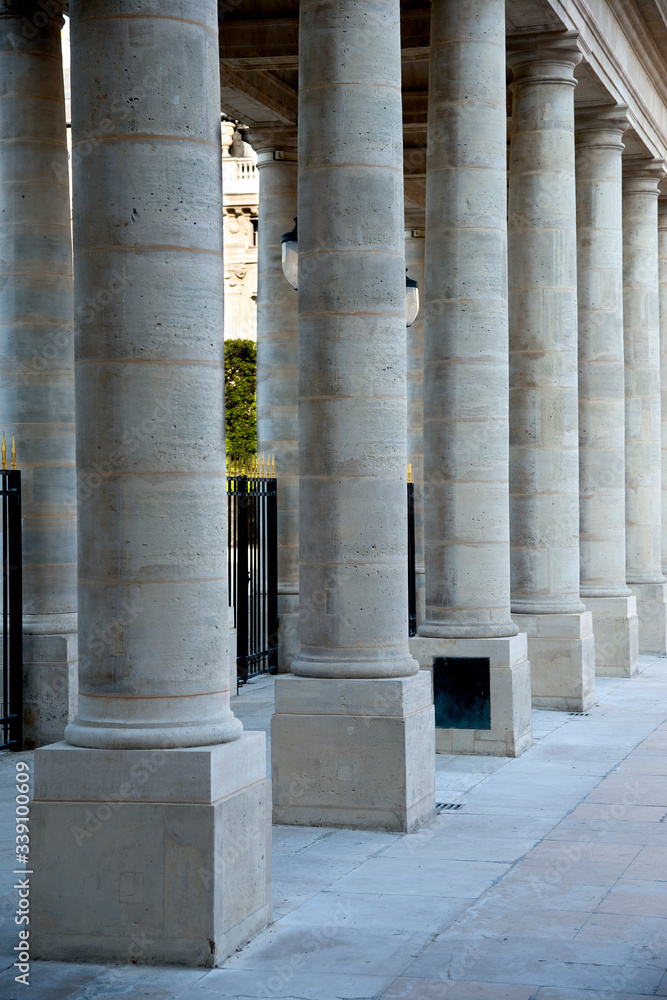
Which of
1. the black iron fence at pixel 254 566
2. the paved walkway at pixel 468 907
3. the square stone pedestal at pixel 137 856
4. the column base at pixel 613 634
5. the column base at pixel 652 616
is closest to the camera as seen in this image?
the paved walkway at pixel 468 907

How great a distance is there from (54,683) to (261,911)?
8076 millimetres

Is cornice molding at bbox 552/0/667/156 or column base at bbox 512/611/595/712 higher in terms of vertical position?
cornice molding at bbox 552/0/667/156

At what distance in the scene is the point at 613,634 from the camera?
2584 cm

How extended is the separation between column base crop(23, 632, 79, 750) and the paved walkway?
34.0 inches

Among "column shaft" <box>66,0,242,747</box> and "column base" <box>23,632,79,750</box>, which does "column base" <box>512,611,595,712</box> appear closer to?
"column base" <box>23,632,79,750</box>

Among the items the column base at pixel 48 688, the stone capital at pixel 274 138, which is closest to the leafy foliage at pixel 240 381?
the stone capital at pixel 274 138

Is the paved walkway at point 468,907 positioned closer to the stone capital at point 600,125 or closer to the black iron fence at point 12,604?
the black iron fence at point 12,604

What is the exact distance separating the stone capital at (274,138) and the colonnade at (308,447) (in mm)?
6256

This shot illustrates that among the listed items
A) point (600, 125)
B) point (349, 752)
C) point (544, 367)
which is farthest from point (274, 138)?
point (349, 752)

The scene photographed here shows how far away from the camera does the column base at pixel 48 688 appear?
57.4 feet

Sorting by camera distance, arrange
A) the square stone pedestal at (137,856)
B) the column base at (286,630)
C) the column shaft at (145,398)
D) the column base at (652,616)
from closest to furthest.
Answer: the square stone pedestal at (137,856) < the column shaft at (145,398) < the column base at (286,630) < the column base at (652,616)

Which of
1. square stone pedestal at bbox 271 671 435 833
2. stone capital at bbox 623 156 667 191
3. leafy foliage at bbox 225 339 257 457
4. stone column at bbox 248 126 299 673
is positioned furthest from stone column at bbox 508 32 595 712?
leafy foliage at bbox 225 339 257 457

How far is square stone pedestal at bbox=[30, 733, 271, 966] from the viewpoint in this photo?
9.15 m

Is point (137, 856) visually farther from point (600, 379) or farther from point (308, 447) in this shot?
point (600, 379)
